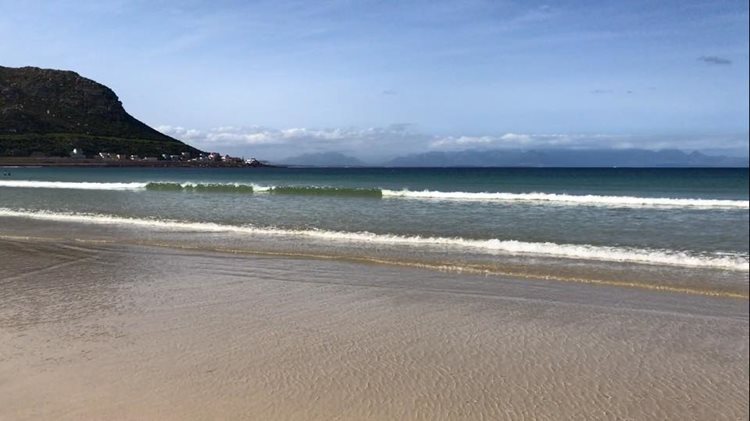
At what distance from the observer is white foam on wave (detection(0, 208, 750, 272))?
443 inches

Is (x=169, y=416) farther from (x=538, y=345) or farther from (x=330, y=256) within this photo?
(x=330, y=256)

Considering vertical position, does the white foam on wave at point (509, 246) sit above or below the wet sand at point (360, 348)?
above

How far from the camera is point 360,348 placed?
238 inches

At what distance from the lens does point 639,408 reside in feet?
15.4

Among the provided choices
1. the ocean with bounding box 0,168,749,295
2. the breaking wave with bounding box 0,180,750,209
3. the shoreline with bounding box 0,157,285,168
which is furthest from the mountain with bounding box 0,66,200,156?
the ocean with bounding box 0,168,749,295

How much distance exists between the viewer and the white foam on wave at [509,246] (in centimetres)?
1124

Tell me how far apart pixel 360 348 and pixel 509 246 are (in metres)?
7.76

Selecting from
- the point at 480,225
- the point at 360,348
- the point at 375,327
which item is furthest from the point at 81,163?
the point at 360,348

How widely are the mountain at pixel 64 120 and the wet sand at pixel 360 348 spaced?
4786 inches

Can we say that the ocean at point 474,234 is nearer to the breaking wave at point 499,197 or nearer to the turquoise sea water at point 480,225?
the turquoise sea water at point 480,225

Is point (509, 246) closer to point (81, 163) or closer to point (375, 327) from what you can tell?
point (375, 327)

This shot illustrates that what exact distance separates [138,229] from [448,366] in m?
13.8

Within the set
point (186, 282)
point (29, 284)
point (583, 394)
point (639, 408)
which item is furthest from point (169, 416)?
point (29, 284)

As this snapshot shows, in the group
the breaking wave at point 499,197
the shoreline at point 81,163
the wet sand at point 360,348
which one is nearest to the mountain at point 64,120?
the shoreline at point 81,163
